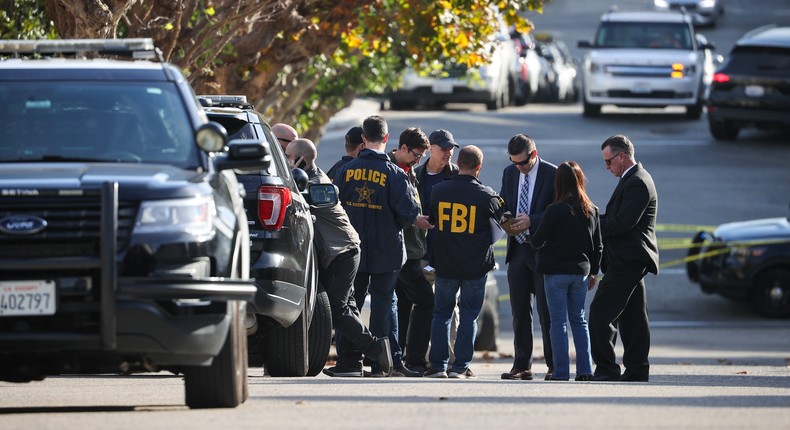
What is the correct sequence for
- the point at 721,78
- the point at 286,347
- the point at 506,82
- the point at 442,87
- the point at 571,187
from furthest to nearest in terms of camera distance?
the point at 506,82
the point at 442,87
the point at 721,78
the point at 571,187
the point at 286,347

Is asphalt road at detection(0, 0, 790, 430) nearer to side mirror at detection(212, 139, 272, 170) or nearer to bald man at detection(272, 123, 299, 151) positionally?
side mirror at detection(212, 139, 272, 170)

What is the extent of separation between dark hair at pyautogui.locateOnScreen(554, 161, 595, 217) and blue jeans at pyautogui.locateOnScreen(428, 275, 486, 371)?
86 cm

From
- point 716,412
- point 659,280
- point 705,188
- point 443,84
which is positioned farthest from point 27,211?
point 443,84

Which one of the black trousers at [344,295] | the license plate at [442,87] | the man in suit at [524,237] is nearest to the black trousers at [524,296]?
the man in suit at [524,237]

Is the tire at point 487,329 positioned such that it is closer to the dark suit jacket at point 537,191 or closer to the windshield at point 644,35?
the dark suit jacket at point 537,191

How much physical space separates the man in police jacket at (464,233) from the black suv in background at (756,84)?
17.2 meters

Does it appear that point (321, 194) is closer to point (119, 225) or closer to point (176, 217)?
point (176, 217)

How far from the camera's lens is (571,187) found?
1154 cm

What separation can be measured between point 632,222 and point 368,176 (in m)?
1.87

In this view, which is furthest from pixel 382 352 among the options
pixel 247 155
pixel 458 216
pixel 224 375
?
pixel 247 155

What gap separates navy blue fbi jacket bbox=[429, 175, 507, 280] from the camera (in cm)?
1166

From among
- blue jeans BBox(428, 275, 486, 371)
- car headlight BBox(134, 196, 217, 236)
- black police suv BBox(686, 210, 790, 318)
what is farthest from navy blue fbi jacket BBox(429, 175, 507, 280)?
black police suv BBox(686, 210, 790, 318)

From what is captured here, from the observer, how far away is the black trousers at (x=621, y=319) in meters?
11.7

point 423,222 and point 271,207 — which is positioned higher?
point 271,207
